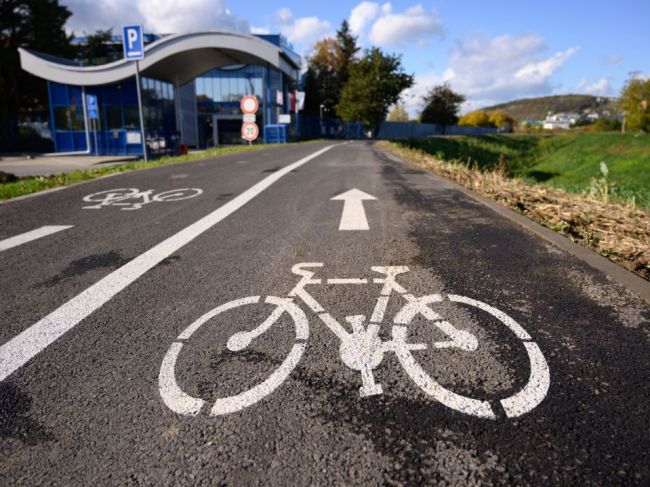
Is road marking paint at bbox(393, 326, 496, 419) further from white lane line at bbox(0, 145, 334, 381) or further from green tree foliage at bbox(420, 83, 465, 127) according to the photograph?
green tree foliage at bbox(420, 83, 465, 127)

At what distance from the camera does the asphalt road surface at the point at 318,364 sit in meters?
1.66

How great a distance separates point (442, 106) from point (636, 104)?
3026 cm

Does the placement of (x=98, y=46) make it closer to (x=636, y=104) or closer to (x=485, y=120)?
(x=636, y=104)

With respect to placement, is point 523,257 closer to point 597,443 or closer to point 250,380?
point 597,443

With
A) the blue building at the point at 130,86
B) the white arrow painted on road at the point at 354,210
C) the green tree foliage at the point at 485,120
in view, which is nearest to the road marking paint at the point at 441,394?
the white arrow painted on road at the point at 354,210

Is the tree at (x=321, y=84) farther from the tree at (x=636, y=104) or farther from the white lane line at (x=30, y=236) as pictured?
the white lane line at (x=30, y=236)

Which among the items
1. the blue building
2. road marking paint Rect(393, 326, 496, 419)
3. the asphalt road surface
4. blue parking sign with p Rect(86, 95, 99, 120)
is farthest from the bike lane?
blue parking sign with p Rect(86, 95, 99, 120)

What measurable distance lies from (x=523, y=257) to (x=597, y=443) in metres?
2.70

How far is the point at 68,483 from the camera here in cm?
157

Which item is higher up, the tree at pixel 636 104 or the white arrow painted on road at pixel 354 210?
the tree at pixel 636 104

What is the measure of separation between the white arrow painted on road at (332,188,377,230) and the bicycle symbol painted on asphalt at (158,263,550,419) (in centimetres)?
212

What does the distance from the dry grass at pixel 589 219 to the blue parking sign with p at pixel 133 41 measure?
13208 mm

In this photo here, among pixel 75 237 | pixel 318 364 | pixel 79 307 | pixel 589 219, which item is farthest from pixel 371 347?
pixel 75 237

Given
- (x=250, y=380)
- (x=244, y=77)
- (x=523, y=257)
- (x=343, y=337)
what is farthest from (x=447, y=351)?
(x=244, y=77)
